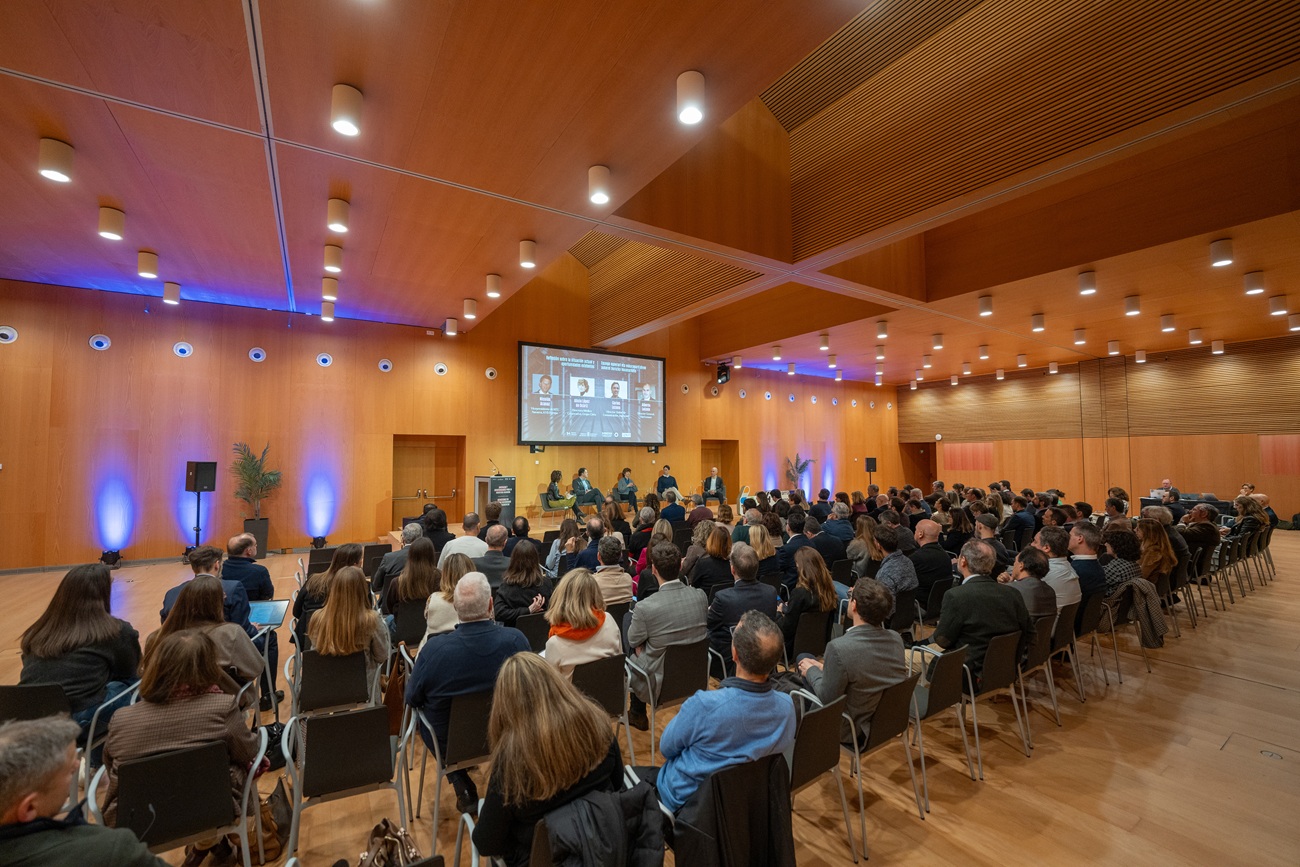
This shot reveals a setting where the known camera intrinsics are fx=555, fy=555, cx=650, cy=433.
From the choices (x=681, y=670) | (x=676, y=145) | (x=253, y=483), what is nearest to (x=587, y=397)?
(x=253, y=483)

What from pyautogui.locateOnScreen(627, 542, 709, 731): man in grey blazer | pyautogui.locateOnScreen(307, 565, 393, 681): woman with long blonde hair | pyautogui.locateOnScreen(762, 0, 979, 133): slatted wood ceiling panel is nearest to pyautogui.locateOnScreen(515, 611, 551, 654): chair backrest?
pyautogui.locateOnScreen(627, 542, 709, 731): man in grey blazer

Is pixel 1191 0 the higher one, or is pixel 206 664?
pixel 1191 0

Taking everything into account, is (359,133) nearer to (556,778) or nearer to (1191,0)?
(556,778)

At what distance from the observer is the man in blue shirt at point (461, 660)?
2.47m

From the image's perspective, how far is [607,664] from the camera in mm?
→ 2922

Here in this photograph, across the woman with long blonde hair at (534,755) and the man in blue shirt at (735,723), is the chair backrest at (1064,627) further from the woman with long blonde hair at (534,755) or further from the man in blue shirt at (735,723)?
the woman with long blonde hair at (534,755)

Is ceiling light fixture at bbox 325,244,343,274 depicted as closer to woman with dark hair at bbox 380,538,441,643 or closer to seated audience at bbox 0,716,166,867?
woman with dark hair at bbox 380,538,441,643

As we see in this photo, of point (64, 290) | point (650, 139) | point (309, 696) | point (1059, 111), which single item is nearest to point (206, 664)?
point (309, 696)

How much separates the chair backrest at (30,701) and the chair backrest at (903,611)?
15.7 feet

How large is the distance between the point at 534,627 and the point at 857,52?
692 cm

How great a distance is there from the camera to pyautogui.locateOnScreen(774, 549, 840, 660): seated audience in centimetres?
379

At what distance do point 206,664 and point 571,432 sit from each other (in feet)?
33.7

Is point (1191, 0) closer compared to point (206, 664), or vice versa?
point (206, 664)

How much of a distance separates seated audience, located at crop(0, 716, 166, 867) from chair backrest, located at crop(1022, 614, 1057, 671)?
4377mm
